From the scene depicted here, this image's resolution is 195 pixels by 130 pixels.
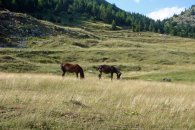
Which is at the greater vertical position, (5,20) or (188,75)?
(5,20)

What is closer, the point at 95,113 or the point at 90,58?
the point at 95,113

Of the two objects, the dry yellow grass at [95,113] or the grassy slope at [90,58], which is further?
the grassy slope at [90,58]

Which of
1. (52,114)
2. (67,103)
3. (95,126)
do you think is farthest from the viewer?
(67,103)

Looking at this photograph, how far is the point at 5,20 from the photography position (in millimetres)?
87875

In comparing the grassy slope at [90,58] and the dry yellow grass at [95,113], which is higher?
the dry yellow grass at [95,113]

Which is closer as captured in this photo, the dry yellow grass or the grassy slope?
the dry yellow grass

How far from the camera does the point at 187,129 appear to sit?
11836 millimetres

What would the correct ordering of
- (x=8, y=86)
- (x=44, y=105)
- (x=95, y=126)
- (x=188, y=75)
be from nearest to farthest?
1. (x=95, y=126)
2. (x=44, y=105)
3. (x=8, y=86)
4. (x=188, y=75)

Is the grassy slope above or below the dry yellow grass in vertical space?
below

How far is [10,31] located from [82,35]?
2244cm

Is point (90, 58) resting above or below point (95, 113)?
below

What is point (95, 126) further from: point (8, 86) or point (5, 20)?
point (5, 20)

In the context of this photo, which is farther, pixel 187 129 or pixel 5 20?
pixel 5 20

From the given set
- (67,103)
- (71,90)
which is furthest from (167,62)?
(67,103)
